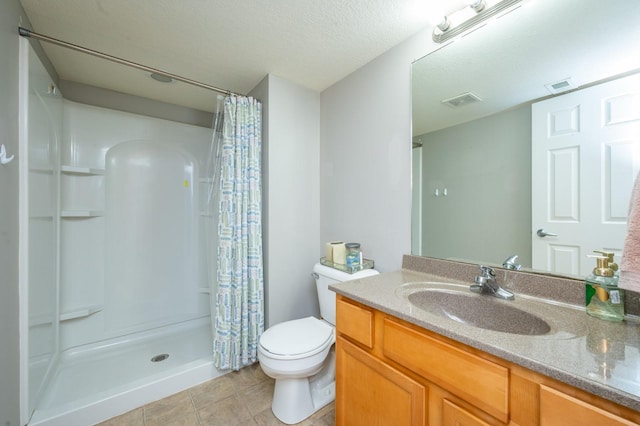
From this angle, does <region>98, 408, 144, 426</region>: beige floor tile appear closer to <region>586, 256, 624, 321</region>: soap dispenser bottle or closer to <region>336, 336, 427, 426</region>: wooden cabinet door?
<region>336, 336, 427, 426</region>: wooden cabinet door

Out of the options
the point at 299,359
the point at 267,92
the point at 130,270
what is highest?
the point at 267,92

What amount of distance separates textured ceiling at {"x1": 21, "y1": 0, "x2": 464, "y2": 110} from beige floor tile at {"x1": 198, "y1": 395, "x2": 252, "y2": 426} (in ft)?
7.24

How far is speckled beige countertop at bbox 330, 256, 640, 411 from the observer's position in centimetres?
51

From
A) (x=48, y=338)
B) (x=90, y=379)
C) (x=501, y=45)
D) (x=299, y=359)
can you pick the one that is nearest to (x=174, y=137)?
(x=48, y=338)

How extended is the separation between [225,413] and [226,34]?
2205 mm

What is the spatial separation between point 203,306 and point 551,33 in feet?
10.2

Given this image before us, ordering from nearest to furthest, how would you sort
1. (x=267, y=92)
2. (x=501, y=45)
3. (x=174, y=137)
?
1. (x=501, y=45)
2. (x=267, y=92)
3. (x=174, y=137)

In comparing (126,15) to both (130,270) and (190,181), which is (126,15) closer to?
(190,181)

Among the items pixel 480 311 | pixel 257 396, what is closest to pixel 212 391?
pixel 257 396

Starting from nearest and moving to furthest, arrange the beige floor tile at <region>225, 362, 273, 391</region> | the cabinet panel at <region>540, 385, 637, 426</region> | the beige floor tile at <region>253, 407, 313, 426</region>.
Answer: the cabinet panel at <region>540, 385, 637, 426</region> < the beige floor tile at <region>253, 407, 313, 426</region> < the beige floor tile at <region>225, 362, 273, 391</region>

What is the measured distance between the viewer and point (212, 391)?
64.9 inches

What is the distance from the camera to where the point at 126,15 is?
131 centimetres

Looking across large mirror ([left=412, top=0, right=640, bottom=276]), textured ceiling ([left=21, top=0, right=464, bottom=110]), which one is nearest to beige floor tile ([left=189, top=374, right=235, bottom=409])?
large mirror ([left=412, top=0, right=640, bottom=276])

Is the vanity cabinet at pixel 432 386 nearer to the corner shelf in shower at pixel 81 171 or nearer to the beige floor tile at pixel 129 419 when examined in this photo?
the beige floor tile at pixel 129 419
